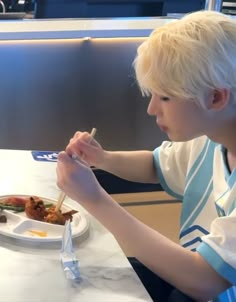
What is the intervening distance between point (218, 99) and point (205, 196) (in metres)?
0.23

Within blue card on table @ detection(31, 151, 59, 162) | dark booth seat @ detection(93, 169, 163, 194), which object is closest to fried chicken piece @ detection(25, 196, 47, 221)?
blue card on table @ detection(31, 151, 59, 162)

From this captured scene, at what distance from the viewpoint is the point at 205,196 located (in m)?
1.26

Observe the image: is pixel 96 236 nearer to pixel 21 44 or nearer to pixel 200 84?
pixel 200 84

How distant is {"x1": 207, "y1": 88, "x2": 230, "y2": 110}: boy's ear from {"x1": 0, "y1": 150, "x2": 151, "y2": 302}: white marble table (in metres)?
0.29

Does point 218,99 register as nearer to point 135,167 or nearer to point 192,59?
point 192,59

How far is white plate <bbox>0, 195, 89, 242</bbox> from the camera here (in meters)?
1.08

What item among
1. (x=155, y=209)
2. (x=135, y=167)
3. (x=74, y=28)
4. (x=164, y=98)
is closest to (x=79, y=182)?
(x=164, y=98)

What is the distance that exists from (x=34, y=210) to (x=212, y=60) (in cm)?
41

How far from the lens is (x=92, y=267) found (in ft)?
3.37

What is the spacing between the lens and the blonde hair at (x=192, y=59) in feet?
3.49

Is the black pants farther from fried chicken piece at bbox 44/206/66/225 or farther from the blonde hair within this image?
the blonde hair

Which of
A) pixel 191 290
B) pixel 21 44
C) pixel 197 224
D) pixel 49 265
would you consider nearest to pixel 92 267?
pixel 49 265

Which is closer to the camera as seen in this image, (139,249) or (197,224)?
(139,249)

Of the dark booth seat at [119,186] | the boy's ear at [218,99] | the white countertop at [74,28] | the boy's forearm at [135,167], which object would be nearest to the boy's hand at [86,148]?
the boy's forearm at [135,167]
